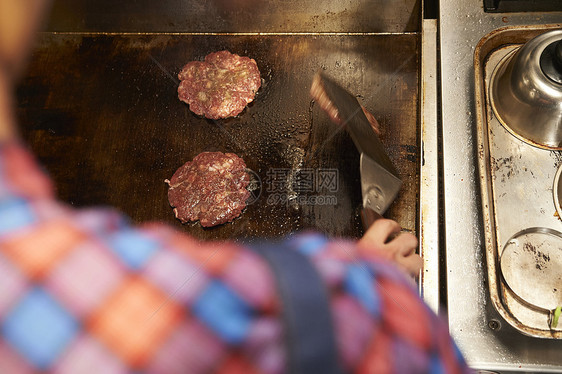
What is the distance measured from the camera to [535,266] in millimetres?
1658

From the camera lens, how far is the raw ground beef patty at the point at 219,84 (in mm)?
2285

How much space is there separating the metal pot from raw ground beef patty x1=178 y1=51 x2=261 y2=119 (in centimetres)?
131

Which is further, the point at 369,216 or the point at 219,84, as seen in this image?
the point at 219,84

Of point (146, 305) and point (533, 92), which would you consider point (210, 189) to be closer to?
point (146, 305)

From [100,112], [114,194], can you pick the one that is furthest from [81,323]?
[100,112]

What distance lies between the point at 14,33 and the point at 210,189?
119 centimetres

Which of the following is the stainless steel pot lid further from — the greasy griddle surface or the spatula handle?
the spatula handle

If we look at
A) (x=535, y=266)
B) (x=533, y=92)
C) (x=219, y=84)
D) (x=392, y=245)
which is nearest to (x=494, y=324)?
(x=535, y=266)

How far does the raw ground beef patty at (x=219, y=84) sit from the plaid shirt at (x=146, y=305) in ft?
5.37

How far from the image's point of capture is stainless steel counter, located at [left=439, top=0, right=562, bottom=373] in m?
1.56

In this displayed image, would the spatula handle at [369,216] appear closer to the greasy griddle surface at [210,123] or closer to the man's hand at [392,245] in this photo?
the man's hand at [392,245]

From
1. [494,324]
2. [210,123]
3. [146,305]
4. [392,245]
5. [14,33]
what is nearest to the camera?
[146,305]

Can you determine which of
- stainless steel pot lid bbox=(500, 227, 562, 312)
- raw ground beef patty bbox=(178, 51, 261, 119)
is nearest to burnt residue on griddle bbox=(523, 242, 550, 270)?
stainless steel pot lid bbox=(500, 227, 562, 312)

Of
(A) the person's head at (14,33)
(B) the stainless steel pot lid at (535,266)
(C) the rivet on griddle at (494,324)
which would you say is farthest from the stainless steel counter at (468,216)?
(A) the person's head at (14,33)
